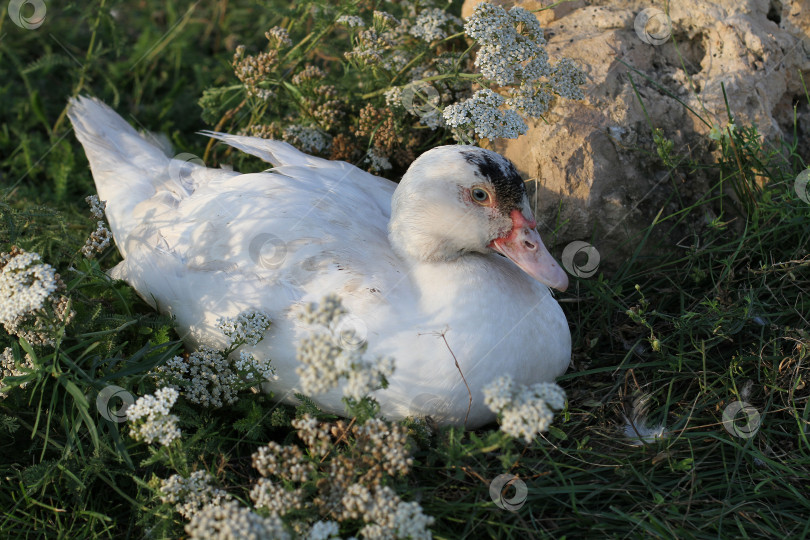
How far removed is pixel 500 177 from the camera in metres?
2.62

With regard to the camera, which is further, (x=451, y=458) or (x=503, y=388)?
(x=451, y=458)

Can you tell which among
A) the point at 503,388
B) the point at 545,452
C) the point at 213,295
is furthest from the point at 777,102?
the point at 213,295

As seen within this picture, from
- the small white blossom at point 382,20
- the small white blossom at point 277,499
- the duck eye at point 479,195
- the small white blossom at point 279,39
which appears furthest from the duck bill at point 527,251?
the small white blossom at point 279,39

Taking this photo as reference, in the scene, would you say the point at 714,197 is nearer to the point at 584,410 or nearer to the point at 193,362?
the point at 584,410

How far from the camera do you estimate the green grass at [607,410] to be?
2314 mm

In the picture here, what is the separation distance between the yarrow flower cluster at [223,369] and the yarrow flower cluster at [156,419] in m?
0.37

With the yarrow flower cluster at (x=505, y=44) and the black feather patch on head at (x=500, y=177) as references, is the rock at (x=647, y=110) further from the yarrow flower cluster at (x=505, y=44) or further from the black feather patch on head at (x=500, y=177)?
the black feather patch on head at (x=500, y=177)

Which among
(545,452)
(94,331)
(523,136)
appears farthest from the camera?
(523,136)

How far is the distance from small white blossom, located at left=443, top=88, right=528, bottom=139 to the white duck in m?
0.31

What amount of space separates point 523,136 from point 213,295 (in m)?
1.66

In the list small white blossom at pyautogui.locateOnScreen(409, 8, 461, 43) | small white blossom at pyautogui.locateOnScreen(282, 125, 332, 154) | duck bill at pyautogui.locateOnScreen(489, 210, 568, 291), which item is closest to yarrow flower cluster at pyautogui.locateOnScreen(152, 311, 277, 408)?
duck bill at pyautogui.locateOnScreen(489, 210, 568, 291)

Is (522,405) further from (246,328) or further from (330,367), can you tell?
(246,328)

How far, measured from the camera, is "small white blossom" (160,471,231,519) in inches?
84.1

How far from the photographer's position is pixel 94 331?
2.67m
